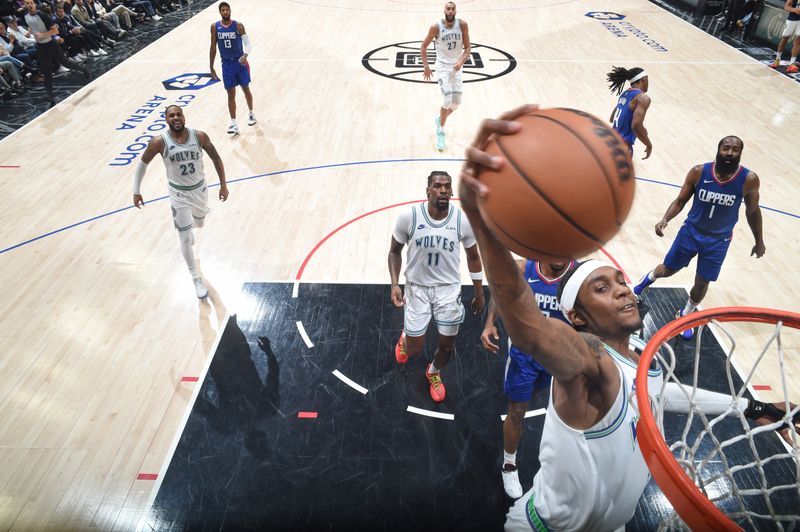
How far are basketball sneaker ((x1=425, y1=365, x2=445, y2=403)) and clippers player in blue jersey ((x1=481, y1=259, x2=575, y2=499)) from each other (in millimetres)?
681

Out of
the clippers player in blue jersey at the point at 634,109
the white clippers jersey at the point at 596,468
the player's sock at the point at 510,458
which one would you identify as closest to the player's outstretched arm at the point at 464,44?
the clippers player in blue jersey at the point at 634,109

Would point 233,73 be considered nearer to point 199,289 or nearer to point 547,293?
point 199,289

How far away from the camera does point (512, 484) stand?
3.22m

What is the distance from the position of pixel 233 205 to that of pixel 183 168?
6.08 ft

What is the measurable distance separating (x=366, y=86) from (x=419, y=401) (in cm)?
759

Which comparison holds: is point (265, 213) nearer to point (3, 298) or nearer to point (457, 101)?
point (3, 298)

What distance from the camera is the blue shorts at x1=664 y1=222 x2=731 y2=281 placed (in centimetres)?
419

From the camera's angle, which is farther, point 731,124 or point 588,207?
point 731,124

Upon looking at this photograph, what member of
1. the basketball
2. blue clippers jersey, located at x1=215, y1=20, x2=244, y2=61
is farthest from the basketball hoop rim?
blue clippers jersey, located at x1=215, y1=20, x2=244, y2=61

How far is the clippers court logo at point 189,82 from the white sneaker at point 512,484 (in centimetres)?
913

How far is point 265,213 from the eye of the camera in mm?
6262

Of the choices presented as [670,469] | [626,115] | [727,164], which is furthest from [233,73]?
[670,469]

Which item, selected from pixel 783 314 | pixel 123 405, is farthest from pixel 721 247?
pixel 123 405

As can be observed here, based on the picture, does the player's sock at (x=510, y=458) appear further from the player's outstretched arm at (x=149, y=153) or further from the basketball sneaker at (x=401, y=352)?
the player's outstretched arm at (x=149, y=153)
